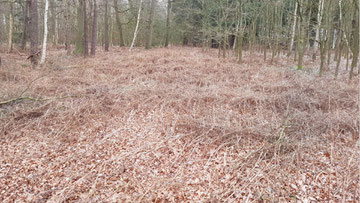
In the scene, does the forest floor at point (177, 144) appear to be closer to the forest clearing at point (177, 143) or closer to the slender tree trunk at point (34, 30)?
the forest clearing at point (177, 143)

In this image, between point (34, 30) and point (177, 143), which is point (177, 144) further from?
point (34, 30)

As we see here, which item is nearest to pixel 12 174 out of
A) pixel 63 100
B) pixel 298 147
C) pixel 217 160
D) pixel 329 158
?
pixel 63 100

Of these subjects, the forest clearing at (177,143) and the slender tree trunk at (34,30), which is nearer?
the forest clearing at (177,143)

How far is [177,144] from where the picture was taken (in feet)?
13.2

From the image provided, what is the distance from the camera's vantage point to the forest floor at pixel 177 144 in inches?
120

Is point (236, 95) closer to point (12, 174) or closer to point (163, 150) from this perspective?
point (163, 150)

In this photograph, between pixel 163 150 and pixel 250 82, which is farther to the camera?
pixel 250 82

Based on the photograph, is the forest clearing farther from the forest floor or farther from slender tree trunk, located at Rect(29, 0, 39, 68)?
slender tree trunk, located at Rect(29, 0, 39, 68)

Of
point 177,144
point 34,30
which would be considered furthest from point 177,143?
point 34,30

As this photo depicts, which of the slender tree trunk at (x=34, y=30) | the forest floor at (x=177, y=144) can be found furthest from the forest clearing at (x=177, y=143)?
the slender tree trunk at (x=34, y=30)

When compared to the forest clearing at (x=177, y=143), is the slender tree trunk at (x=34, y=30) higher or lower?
higher

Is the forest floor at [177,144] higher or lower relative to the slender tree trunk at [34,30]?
lower

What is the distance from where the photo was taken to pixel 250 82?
24.5 feet

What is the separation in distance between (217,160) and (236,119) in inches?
54.0
